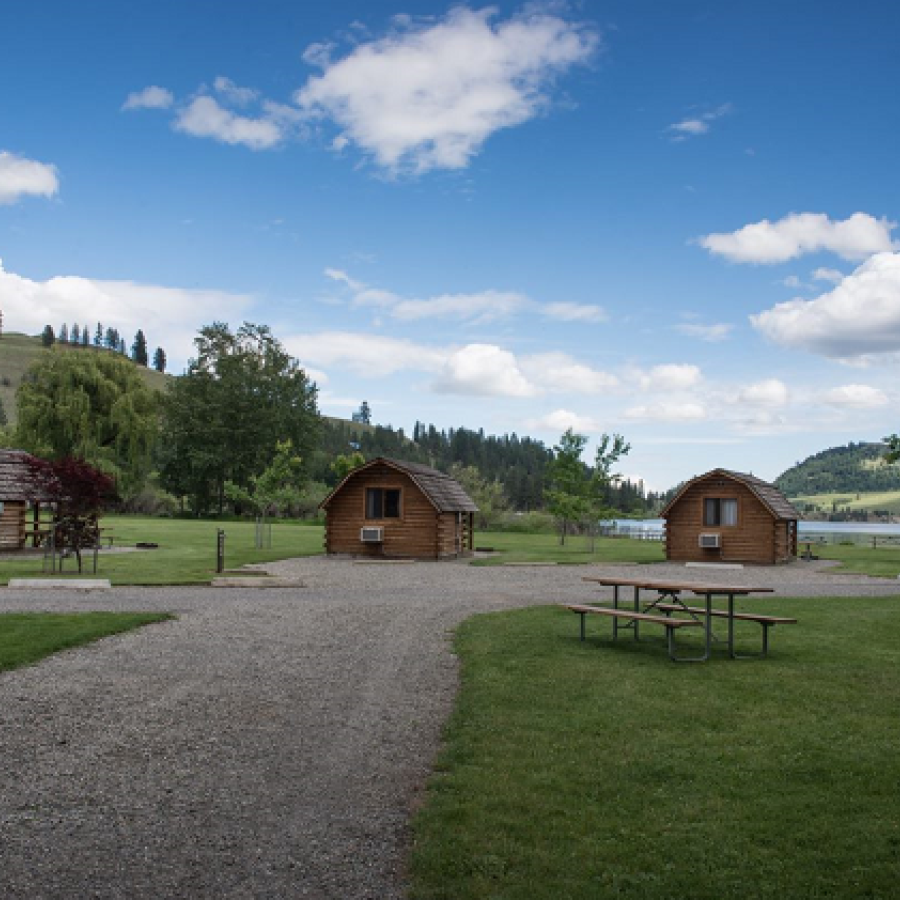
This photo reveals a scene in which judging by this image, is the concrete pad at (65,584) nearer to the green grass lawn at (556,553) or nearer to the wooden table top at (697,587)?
the wooden table top at (697,587)

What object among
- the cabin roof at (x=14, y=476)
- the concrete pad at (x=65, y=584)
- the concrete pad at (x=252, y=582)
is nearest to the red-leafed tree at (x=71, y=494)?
the concrete pad at (x=65, y=584)

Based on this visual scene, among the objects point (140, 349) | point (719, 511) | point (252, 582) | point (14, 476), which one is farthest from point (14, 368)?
A: point (252, 582)

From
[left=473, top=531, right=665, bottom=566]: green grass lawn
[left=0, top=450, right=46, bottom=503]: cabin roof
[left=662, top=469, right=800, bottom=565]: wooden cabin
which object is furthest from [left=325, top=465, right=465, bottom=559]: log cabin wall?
[left=0, top=450, right=46, bottom=503]: cabin roof

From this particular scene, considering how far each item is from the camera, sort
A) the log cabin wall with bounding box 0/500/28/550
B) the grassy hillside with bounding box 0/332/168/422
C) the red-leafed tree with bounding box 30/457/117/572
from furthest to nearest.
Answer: the grassy hillside with bounding box 0/332/168/422 → the log cabin wall with bounding box 0/500/28/550 → the red-leafed tree with bounding box 30/457/117/572

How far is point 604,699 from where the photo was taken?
8.83m

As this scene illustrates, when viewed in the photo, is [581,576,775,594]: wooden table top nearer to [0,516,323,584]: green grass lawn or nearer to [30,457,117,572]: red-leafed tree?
[0,516,323,584]: green grass lawn

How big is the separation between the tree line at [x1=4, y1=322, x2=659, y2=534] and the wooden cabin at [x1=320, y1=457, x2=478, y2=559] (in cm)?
340

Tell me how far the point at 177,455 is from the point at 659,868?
2577 inches

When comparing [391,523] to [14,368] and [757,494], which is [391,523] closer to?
[757,494]

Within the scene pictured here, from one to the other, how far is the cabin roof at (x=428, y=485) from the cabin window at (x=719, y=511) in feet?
31.7

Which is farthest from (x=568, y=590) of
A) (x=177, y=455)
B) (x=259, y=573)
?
(x=177, y=455)

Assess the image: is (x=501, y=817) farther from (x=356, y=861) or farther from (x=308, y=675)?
(x=308, y=675)

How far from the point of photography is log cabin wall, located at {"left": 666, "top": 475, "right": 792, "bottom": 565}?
31.7 m

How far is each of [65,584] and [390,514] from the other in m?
14.3
